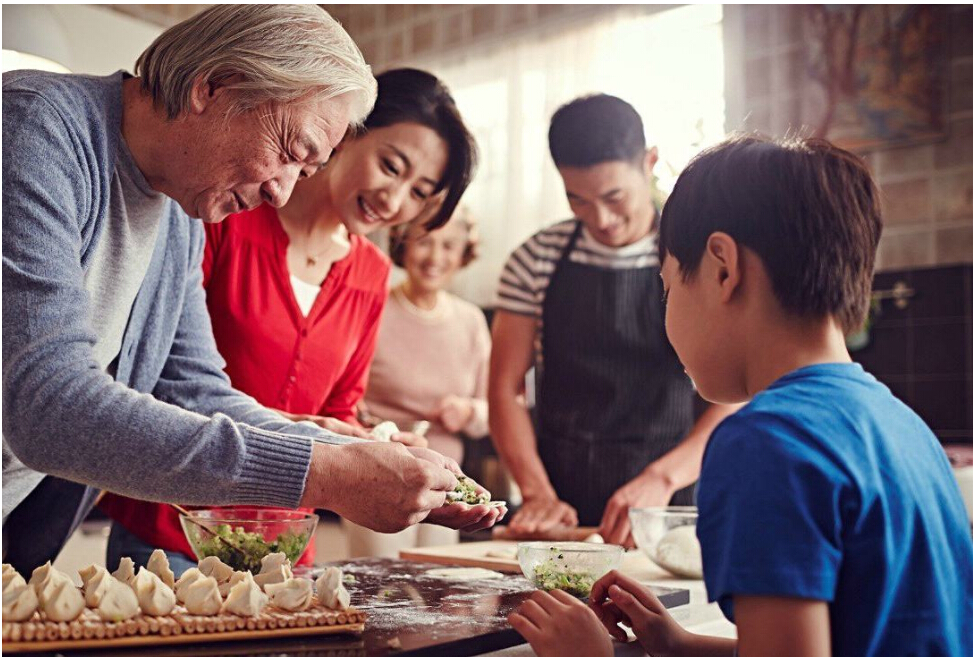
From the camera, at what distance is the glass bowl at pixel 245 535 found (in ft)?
4.23

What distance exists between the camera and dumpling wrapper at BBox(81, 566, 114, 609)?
97 cm

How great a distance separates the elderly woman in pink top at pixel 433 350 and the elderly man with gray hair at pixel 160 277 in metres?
1.78

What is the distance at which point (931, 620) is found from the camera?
901 mm

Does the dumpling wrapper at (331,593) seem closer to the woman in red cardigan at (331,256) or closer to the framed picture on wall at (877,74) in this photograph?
the woman in red cardigan at (331,256)

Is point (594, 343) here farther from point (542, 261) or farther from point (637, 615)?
point (637, 615)

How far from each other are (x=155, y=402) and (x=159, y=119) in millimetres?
415

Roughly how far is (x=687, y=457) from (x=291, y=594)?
4.34ft

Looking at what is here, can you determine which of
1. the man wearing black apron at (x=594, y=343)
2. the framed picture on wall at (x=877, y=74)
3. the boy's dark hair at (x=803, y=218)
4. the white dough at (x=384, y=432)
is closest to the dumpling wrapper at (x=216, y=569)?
the white dough at (x=384, y=432)

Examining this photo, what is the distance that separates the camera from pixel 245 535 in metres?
1.30

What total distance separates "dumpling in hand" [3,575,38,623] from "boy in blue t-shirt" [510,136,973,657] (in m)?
0.50

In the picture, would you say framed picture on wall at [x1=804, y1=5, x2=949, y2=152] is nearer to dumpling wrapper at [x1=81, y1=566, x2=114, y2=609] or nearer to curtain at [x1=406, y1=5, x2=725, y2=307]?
curtain at [x1=406, y1=5, x2=725, y2=307]

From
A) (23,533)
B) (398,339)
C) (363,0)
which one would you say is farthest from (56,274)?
(363,0)

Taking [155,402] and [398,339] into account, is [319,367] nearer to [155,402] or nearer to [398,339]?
[155,402]

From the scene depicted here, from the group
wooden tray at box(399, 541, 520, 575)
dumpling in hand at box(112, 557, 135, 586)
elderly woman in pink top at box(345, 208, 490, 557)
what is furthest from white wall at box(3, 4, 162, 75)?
dumpling in hand at box(112, 557, 135, 586)
